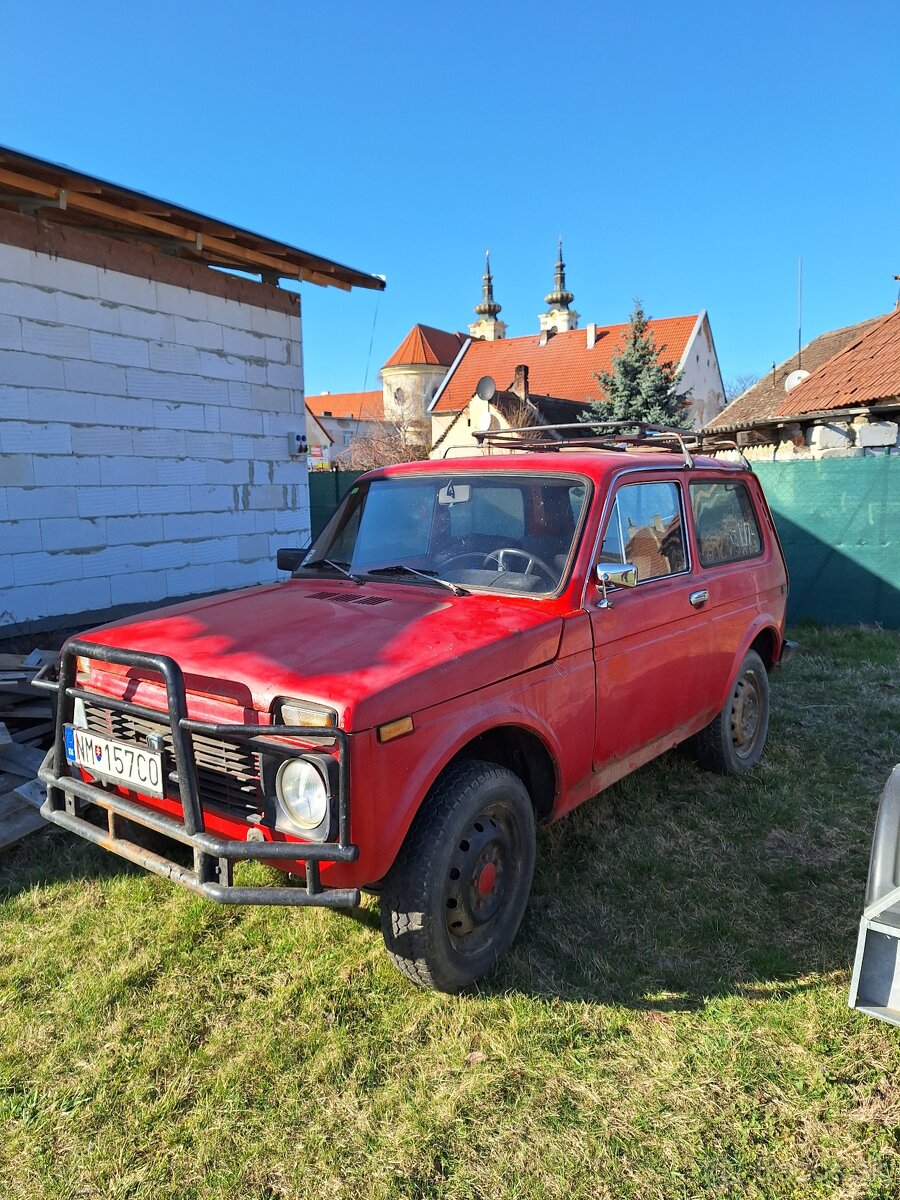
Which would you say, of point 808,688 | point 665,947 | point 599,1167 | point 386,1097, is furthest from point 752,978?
Answer: point 808,688

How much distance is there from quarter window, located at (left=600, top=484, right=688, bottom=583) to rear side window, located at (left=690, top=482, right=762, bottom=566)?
0.79ft

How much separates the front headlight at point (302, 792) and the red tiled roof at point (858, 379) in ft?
34.0

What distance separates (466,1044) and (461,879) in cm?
52

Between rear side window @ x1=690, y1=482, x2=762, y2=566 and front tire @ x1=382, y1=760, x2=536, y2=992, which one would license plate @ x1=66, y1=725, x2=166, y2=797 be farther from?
rear side window @ x1=690, y1=482, x2=762, y2=566

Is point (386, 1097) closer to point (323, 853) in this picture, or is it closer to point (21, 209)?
point (323, 853)

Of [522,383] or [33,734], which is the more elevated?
[522,383]

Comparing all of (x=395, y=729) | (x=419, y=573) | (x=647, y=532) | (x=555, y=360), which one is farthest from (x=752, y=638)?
(x=555, y=360)

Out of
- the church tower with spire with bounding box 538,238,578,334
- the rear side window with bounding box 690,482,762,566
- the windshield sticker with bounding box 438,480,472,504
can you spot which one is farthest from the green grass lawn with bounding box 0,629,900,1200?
the church tower with spire with bounding box 538,238,578,334

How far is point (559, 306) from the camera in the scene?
56938 millimetres

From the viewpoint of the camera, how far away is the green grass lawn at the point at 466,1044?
2.12 m

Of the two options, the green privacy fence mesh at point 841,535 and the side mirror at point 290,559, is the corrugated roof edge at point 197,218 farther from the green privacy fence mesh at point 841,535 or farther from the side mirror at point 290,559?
the green privacy fence mesh at point 841,535

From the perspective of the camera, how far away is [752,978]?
2.86 meters

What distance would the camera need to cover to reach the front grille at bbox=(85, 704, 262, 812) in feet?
8.11

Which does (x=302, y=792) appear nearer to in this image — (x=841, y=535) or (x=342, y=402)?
(x=841, y=535)
